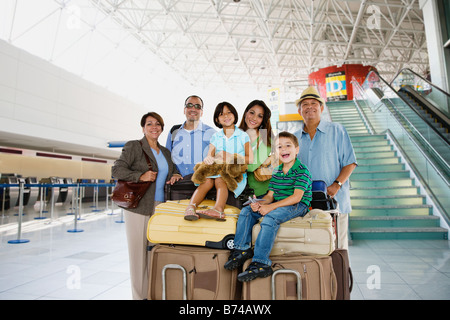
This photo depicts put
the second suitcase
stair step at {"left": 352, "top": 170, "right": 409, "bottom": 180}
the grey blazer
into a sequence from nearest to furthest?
the second suitcase < the grey blazer < stair step at {"left": 352, "top": 170, "right": 409, "bottom": 180}

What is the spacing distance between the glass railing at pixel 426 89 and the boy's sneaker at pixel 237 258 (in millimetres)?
7815

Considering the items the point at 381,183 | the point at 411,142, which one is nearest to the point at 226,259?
the point at 381,183

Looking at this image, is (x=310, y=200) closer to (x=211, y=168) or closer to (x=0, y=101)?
(x=211, y=168)

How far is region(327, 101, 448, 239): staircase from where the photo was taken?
5.10 m

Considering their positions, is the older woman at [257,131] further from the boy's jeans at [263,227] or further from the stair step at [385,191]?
the stair step at [385,191]

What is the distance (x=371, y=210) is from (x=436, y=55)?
264 inches

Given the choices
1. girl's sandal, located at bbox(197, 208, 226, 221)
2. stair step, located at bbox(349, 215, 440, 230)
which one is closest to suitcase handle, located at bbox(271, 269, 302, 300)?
girl's sandal, located at bbox(197, 208, 226, 221)

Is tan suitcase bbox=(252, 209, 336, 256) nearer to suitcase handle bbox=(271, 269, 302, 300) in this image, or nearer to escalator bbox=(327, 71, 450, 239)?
suitcase handle bbox=(271, 269, 302, 300)

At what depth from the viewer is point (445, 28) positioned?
348 inches

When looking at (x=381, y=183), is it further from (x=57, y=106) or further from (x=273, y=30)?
(x=273, y=30)

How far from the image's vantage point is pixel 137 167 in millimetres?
2309

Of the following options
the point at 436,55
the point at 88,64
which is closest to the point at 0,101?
the point at 88,64

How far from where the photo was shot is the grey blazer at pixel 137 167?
2.18 meters

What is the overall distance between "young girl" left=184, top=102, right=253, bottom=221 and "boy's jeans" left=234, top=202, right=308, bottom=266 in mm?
141
